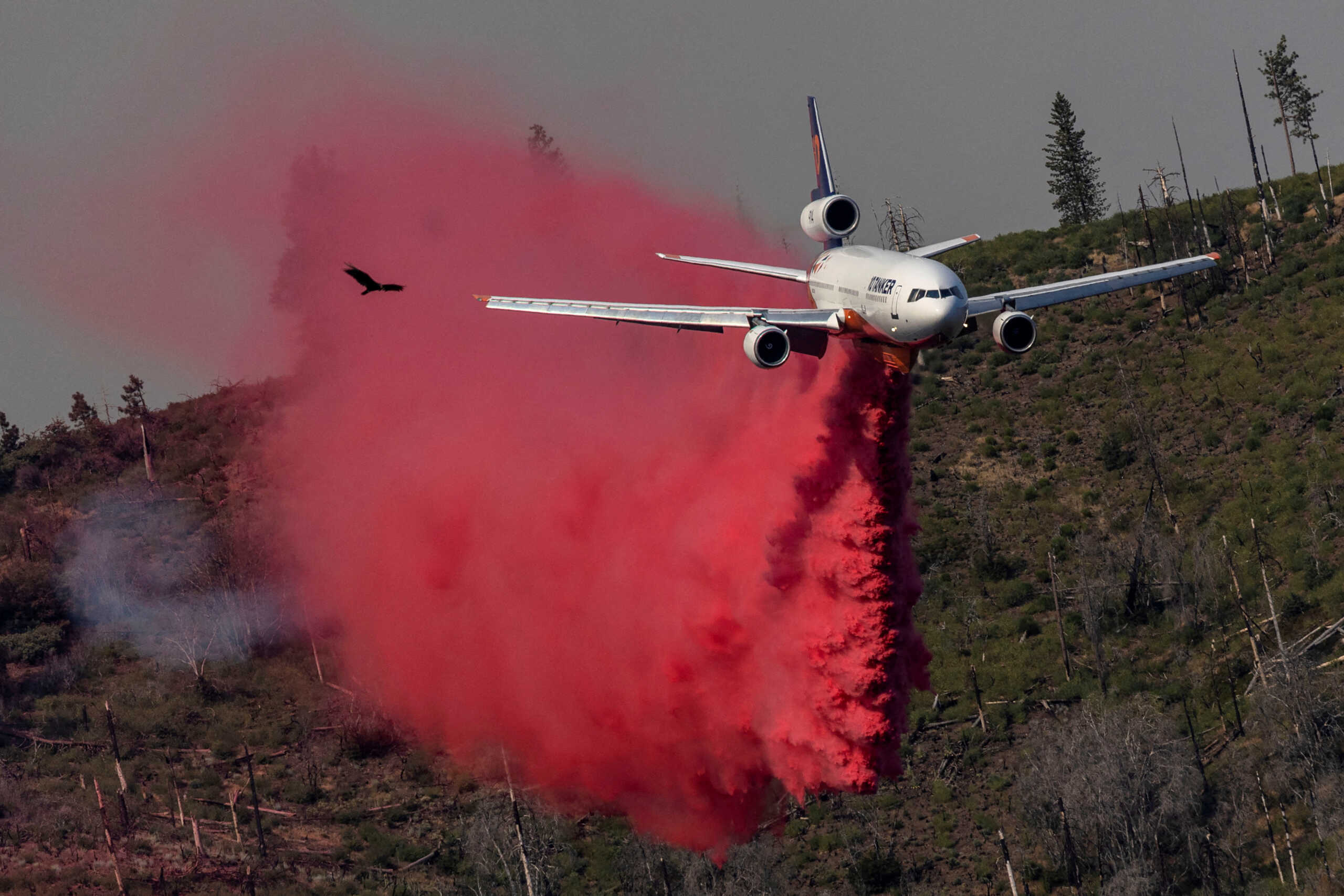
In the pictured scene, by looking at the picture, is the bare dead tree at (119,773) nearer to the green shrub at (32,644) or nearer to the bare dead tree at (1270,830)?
the green shrub at (32,644)

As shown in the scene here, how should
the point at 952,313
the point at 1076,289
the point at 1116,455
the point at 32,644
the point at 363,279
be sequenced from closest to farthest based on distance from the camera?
1. the point at 363,279
2. the point at 952,313
3. the point at 1076,289
4. the point at 32,644
5. the point at 1116,455

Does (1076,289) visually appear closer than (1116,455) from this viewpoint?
Yes

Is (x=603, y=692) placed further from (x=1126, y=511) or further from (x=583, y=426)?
(x=1126, y=511)

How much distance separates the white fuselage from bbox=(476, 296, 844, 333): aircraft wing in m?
0.85

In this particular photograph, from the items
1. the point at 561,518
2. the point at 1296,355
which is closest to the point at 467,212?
the point at 561,518

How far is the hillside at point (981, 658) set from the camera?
61.5 meters

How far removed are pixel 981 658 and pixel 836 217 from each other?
36.5 metres

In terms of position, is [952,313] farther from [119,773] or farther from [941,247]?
[119,773]

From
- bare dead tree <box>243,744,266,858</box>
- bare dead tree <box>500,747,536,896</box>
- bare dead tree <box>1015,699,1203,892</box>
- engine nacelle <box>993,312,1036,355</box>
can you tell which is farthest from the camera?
bare dead tree <box>243,744,266,858</box>

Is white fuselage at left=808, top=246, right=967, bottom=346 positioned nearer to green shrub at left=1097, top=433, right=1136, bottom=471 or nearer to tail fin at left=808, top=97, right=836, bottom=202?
tail fin at left=808, top=97, right=836, bottom=202


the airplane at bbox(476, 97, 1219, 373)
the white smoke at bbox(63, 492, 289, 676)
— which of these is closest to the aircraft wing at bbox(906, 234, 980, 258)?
the airplane at bbox(476, 97, 1219, 373)

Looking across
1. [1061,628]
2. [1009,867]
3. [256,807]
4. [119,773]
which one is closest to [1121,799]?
[1009,867]

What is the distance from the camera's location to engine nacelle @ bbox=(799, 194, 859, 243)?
45.8 m

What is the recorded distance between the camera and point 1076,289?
42406 mm
